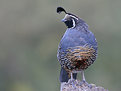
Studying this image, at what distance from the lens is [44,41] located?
11781 millimetres

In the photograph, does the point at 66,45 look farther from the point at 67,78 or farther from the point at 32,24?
the point at 32,24

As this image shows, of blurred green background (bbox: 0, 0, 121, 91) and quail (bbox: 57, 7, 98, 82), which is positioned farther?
blurred green background (bbox: 0, 0, 121, 91)

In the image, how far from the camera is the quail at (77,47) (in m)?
6.39

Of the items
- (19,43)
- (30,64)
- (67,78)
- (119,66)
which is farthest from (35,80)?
(67,78)

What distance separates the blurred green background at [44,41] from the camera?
11.3 m

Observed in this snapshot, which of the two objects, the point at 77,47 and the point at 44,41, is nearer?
the point at 77,47

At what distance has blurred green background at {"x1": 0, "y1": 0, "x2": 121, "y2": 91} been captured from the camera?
11.3m

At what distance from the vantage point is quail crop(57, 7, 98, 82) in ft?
21.0

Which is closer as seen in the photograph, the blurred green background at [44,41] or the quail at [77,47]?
the quail at [77,47]

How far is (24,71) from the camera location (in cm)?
1187

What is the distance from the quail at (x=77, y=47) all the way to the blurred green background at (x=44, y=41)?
4.08 m

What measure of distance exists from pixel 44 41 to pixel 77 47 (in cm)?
543

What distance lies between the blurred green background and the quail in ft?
13.4

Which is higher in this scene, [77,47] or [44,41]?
[44,41]
